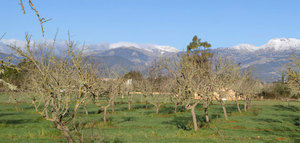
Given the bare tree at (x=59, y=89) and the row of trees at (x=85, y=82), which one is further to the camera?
the row of trees at (x=85, y=82)

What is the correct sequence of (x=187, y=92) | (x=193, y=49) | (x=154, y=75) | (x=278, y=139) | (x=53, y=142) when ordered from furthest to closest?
(x=193, y=49) → (x=154, y=75) → (x=187, y=92) → (x=278, y=139) → (x=53, y=142)

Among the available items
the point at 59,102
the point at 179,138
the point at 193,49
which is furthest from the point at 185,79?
the point at 193,49

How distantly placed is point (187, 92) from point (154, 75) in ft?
155

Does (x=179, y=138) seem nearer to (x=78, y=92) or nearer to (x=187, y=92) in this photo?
(x=187, y=92)

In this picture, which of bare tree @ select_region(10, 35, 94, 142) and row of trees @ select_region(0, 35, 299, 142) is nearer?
bare tree @ select_region(10, 35, 94, 142)

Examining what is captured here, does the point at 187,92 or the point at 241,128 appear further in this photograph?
the point at 241,128

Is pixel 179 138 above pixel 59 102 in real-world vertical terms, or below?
below

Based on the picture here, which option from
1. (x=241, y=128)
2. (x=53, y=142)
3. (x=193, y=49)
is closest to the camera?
(x=53, y=142)

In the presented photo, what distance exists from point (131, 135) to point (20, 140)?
843 cm

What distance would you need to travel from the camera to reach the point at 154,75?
74688 mm

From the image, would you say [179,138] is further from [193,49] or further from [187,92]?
[193,49]

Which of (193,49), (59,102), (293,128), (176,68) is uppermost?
(193,49)

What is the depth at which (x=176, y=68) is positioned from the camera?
3064 cm

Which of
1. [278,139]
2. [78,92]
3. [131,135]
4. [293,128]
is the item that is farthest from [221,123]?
[78,92]
